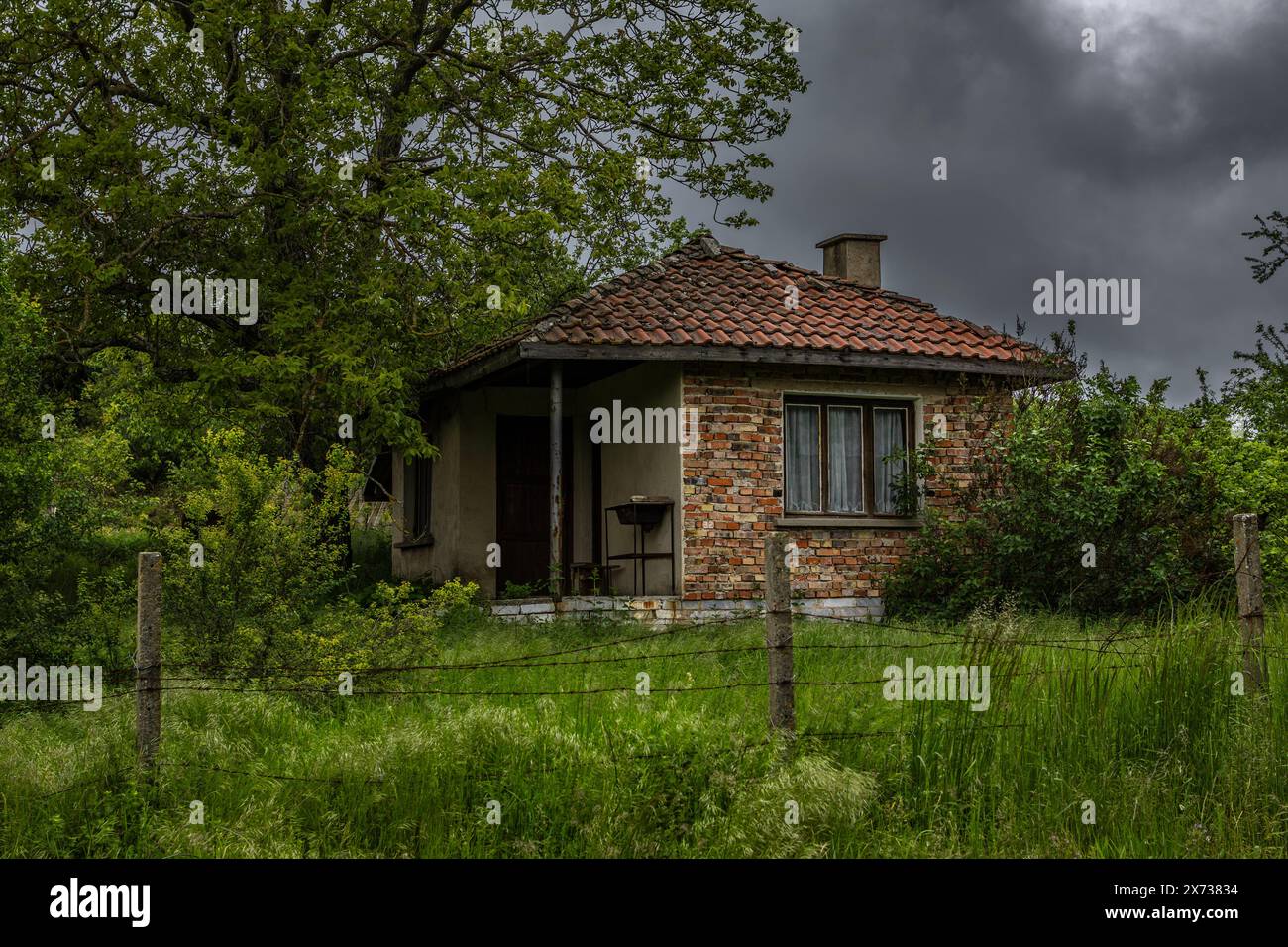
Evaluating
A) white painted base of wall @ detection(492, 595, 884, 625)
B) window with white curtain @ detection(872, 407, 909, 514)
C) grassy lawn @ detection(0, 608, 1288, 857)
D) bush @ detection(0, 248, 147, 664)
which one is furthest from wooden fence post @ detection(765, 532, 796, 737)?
window with white curtain @ detection(872, 407, 909, 514)

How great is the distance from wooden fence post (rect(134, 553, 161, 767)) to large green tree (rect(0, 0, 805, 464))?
822cm

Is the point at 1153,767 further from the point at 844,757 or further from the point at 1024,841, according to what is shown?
the point at 844,757

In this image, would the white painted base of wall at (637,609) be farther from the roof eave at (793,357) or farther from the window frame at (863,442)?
the roof eave at (793,357)

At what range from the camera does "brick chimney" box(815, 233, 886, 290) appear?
18.8 m

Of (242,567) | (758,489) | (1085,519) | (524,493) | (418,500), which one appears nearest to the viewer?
(242,567)

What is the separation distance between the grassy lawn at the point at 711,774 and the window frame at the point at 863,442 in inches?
278

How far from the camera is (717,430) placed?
14906 millimetres

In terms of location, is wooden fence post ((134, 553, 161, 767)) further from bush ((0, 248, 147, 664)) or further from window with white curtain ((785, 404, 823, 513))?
window with white curtain ((785, 404, 823, 513))

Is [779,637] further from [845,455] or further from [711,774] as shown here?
[845,455]

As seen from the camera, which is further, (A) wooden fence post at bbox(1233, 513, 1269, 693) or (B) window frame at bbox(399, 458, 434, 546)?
(B) window frame at bbox(399, 458, 434, 546)

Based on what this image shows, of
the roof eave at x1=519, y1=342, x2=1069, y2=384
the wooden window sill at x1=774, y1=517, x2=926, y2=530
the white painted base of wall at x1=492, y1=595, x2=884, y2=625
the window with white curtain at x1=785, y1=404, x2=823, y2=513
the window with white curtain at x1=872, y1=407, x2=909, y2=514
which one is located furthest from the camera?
the window with white curtain at x1=872, y1=407, x2=909, y2=514

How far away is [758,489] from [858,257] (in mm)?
5426

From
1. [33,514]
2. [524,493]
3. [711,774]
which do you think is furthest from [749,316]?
[711,774]

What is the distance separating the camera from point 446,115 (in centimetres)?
1872
